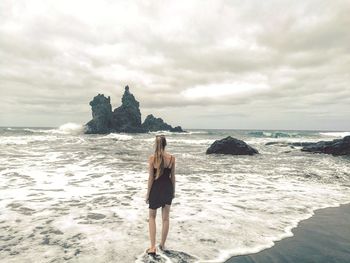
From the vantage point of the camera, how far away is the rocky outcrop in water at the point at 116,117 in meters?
106

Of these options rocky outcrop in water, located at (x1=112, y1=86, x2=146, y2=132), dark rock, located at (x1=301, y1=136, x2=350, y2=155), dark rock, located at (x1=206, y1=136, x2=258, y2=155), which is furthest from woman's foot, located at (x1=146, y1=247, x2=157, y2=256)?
rocky outcrop in water, located at (x1=112, y1=86, x2=146, y2=132)

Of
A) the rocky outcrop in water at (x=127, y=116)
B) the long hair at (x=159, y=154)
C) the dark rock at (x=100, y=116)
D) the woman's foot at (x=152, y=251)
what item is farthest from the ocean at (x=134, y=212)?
the rocky outcrop in water at (x=127, y=116)

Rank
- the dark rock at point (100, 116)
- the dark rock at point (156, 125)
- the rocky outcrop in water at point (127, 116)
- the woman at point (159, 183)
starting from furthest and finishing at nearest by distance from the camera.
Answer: the dark rock at point (156, 125), the rocky outcrop in water at point (127, 116), the dark rock at point (100, 116), the woman at point (159, 183)

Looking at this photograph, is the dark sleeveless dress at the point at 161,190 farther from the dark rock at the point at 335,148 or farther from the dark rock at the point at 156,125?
the dark rock at the point at 156,125

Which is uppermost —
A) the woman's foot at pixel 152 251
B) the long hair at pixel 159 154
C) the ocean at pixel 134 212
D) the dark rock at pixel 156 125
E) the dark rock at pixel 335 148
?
the dark rock at pixel 156 125

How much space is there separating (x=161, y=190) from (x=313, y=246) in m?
3.22

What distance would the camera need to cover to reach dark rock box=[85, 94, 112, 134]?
4090 inches

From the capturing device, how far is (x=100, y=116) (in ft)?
350

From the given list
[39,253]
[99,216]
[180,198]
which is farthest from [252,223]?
[39,253]

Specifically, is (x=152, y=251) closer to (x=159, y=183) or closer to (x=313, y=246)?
(x=159, y=183)

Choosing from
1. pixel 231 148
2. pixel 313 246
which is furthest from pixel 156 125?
pixel 313 246

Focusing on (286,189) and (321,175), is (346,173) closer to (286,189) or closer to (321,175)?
(321,175)

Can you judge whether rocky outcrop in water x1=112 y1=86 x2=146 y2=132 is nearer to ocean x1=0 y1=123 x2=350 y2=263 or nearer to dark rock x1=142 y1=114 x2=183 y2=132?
dark rock x1=142 y1=114 x2=183 y2=132

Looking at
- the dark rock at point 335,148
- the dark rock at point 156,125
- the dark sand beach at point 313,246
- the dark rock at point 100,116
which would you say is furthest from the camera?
the dark rock at point 156,125
